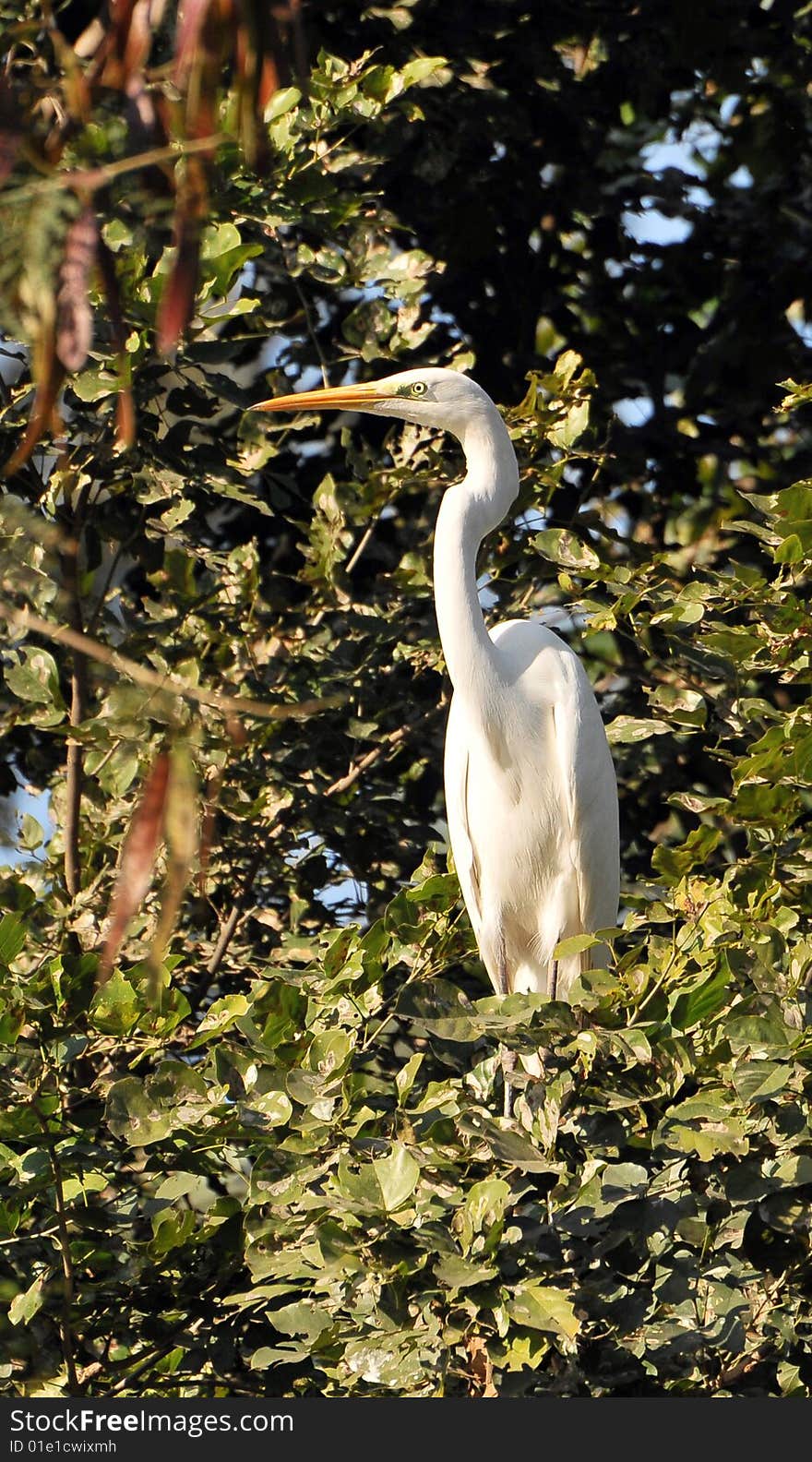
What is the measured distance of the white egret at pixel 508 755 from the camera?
9.00 feet

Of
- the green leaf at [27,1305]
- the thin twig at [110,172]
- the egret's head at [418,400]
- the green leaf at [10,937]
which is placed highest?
the egret's head at [418,400]

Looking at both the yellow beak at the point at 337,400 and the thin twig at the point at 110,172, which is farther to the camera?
the yellow beak at the point at 337,400

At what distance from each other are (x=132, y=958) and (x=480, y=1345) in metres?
1.09

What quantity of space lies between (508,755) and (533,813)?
4.5 inches

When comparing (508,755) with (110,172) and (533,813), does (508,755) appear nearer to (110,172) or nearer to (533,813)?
(533,813)

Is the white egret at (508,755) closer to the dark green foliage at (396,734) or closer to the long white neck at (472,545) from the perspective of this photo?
→ the long white neck at (472,545)

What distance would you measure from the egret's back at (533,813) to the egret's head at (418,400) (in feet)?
1.29

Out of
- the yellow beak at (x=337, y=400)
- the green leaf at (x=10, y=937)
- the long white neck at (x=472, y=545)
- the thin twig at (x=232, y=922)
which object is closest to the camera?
the green leaf at (x=10, y=937)

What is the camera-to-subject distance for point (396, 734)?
3154 mm

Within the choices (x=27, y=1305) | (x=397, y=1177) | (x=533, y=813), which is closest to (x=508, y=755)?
(x=533, y=813)

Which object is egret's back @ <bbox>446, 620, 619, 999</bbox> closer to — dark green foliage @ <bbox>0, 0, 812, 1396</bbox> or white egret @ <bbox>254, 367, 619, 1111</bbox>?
white egret @ <bbox>254, 367, 619, 1111</bbox>

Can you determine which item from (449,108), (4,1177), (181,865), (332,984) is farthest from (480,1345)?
(449,108)

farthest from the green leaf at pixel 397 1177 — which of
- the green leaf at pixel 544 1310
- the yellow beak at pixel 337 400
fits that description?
the yellow beak at pixel 337 400

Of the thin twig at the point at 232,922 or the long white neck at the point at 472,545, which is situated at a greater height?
the long white neck at the point at 472,545
